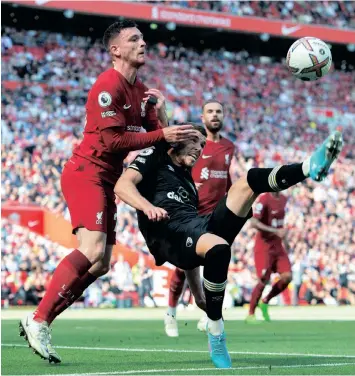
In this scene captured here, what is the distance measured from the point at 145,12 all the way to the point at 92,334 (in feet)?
76.4

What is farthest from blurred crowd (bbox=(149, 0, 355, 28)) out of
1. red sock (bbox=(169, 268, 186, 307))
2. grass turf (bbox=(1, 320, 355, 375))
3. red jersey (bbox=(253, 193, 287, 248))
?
red sock (bbox=(169, 268, 186, 307))

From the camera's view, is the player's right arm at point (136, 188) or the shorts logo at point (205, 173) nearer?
the player's right arm at point (136, 188)

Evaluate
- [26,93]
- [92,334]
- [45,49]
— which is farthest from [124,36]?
[45,49]

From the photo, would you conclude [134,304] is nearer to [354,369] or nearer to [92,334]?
[92,334]

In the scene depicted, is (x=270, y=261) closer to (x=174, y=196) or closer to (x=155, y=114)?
Result: (x=155, y=114)

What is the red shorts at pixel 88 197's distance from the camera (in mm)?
7496

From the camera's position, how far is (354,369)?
659 cm

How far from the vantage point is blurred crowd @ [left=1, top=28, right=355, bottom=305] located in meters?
24.8

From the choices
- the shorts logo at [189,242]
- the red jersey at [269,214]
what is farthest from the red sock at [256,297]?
the shorts logo at [189,242]

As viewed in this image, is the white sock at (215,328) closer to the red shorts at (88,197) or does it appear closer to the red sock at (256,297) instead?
the red shorts at (88,197)

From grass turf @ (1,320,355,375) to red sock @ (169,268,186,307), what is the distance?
468 mm

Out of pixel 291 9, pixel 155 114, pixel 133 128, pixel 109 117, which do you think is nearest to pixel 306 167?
pixel 109 117

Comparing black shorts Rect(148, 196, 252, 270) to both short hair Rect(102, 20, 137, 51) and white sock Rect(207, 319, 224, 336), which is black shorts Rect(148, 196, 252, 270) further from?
short hair Rect(102, 20, 137, 51)

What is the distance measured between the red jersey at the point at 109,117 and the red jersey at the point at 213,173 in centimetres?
419
